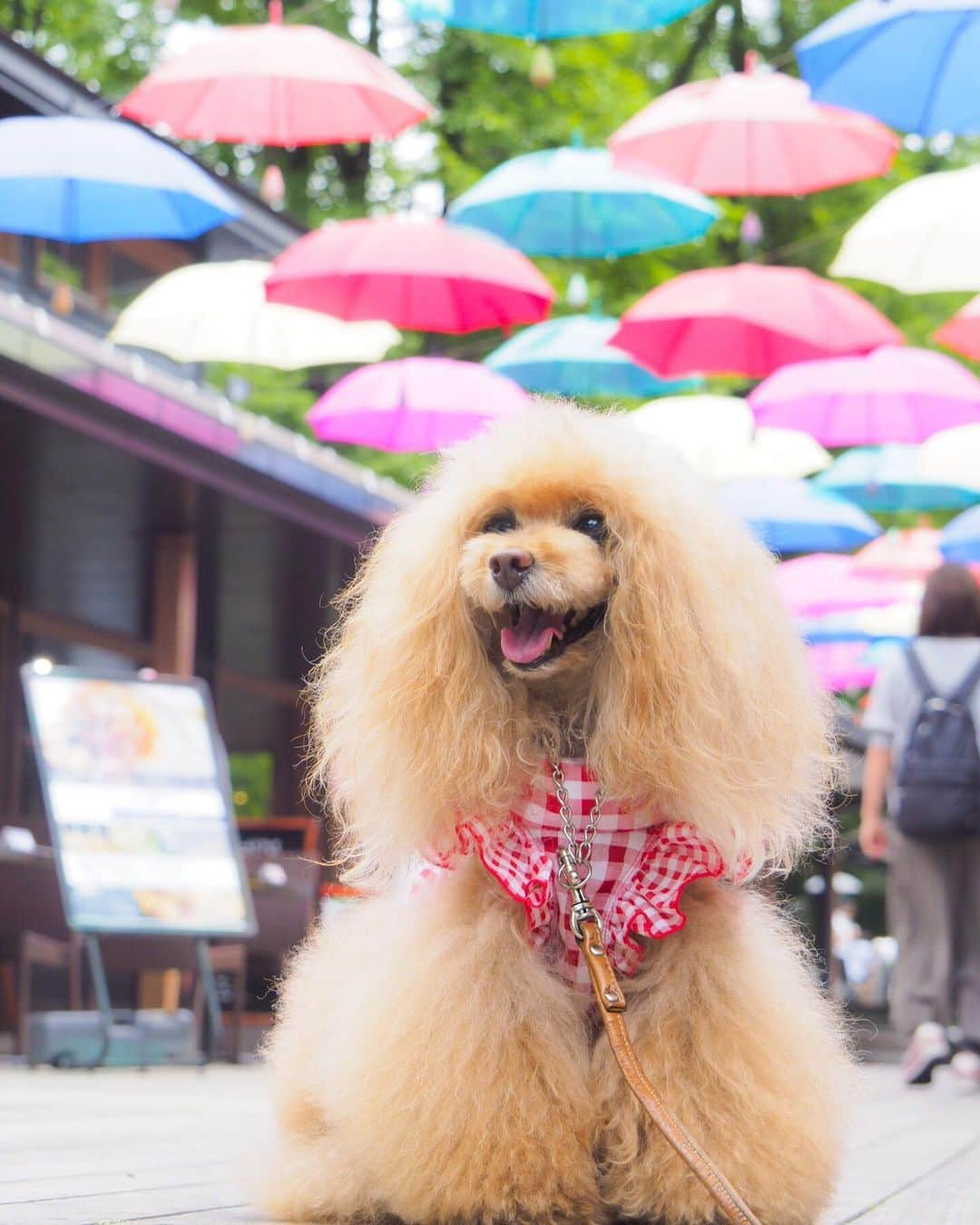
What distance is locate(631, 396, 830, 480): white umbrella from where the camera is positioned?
1108 centimetres

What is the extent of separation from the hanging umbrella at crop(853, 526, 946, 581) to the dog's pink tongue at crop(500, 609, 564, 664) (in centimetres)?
1172

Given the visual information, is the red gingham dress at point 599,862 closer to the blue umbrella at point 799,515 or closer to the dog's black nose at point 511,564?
the dog's black nose at point 511,564

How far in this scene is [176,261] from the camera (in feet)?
44.7

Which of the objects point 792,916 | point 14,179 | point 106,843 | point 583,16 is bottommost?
point 106,843

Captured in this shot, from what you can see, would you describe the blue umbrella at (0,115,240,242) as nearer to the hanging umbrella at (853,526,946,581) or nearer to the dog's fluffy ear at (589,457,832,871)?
the dog's fluffy ear at (589,457,832,871)

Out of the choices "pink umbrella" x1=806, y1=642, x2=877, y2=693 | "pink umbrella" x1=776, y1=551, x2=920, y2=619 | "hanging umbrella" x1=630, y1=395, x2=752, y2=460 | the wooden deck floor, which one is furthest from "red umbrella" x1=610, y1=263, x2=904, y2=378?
"pink umbrella" x1=806, y1=642, x2=877, y2=693

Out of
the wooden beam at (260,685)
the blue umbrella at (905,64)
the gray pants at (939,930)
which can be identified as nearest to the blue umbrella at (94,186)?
the blue umbrella at (905,64)

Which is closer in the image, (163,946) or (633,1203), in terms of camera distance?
(633,1203)

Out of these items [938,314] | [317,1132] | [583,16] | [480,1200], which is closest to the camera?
[480,1200]

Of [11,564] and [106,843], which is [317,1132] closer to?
[106,843]

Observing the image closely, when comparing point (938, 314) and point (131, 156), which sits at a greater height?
point (938, 314)

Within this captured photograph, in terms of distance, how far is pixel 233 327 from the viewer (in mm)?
9719

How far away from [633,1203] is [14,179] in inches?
245

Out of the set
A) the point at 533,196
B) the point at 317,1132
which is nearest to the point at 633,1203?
the point at 317,1132
